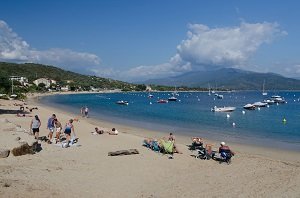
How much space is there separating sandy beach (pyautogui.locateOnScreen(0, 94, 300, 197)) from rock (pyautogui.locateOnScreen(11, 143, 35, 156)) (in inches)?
10.8

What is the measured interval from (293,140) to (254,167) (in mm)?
16583

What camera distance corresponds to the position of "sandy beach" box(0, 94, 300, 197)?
1251 cm

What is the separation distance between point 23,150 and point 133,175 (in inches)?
211

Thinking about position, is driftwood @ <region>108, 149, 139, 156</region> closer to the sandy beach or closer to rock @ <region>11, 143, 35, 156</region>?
the sandy beach

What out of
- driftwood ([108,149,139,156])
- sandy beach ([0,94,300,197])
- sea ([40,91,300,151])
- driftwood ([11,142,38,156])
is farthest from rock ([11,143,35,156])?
sea ([40,91,300,151])

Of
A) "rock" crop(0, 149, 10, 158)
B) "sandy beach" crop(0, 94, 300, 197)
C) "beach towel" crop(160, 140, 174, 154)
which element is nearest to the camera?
"sandy beach" crop(0, 94, 300, 197)

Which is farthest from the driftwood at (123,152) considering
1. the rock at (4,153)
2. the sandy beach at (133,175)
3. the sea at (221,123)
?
the sea at (221,123)

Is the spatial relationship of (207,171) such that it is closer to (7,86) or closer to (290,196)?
(290,196)

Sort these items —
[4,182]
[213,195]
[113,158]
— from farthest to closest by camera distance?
[113,158] < [213,195] < [4,182]

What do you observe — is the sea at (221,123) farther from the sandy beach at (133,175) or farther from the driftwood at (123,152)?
the driftwood at (123,152)

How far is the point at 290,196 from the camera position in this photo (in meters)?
13.2

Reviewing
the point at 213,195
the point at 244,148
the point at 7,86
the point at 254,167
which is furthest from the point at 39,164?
the point at 7,86

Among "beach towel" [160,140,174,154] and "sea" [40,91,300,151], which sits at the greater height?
"beach towel" [160,140,174,154]

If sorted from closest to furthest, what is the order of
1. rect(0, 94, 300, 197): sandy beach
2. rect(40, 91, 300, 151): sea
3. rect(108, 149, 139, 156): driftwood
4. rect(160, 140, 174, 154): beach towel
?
rect(0, 94, 300, 197): sandy beach
rect(108, 149, 139, 156): driftwood
rect(160, 140, 174, 154): beach towel
rect(40, 91, 300, 151): sea
